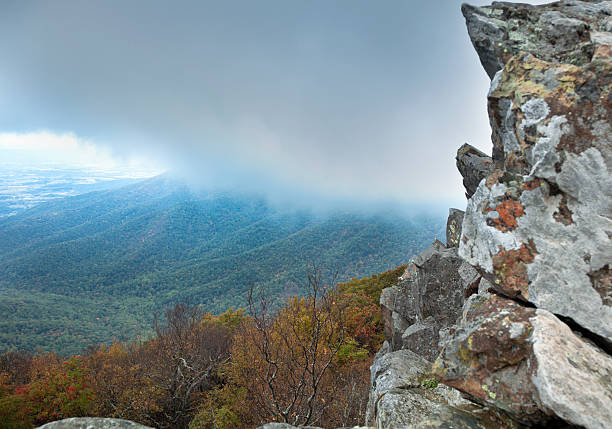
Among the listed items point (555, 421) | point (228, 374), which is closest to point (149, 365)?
point (228, 374)

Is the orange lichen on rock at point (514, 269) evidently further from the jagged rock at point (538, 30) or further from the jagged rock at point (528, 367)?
the jagged rock at point (538, 30)

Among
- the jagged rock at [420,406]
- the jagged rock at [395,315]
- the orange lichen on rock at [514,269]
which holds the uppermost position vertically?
the orange lichen on rock at [514,269]

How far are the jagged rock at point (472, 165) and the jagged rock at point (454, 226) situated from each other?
214cm

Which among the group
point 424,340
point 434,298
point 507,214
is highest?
point 507,214

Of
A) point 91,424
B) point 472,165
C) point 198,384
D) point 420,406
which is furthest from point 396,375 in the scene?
point 198,384

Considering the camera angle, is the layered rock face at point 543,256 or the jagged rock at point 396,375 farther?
the jagged rock at point 396,375

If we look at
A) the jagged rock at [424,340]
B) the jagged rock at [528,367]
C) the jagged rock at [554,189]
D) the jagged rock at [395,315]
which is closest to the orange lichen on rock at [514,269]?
the jagged rock at [554,189]

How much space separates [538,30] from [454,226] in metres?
9.90

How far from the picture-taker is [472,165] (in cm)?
1140

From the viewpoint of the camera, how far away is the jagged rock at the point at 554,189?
4.04 meters

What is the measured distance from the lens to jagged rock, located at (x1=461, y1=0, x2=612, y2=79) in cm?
573

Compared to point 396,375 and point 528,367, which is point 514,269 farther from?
point 396,375

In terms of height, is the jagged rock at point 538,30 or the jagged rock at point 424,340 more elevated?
the jagged rock at point 538,30

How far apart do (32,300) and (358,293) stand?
173 meters
